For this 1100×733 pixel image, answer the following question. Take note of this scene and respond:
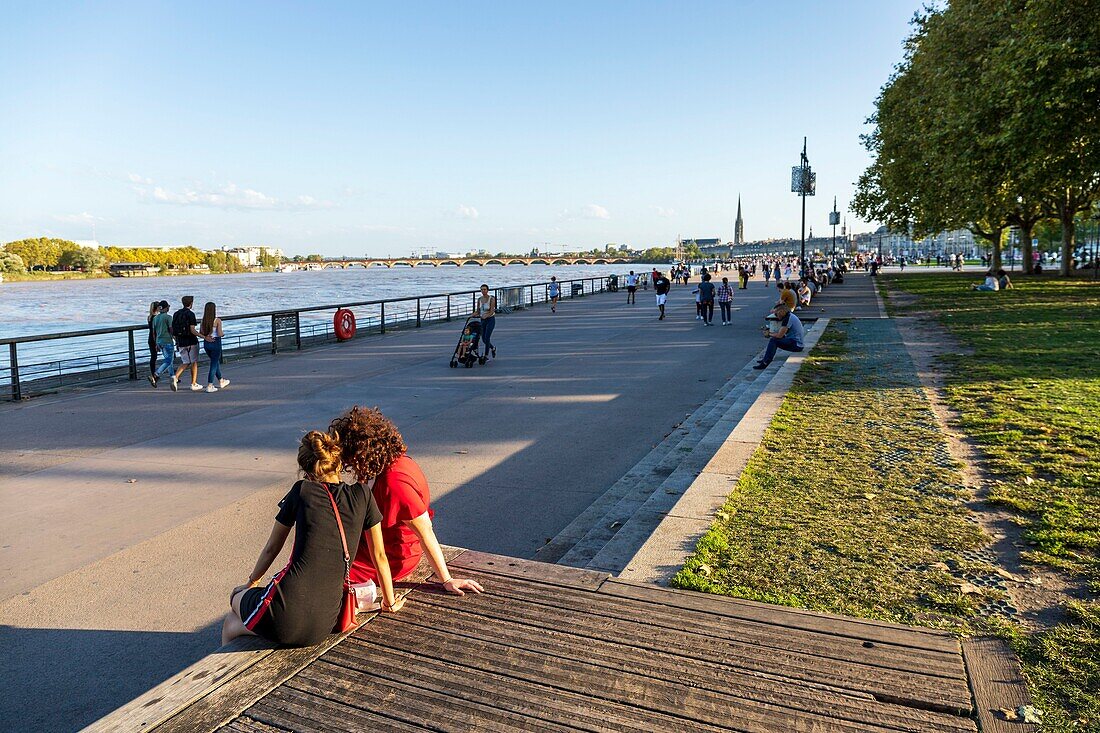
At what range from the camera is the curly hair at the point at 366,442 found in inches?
153

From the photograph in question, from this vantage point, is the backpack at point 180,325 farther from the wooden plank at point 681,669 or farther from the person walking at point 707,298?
the person walking at point 707,298

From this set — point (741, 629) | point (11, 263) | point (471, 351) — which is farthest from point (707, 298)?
point (11, 263)

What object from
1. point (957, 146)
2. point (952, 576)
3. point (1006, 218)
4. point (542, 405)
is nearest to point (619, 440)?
point (542, 405)

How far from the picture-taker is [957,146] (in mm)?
24250

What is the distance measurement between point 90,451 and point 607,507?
608 centimetres

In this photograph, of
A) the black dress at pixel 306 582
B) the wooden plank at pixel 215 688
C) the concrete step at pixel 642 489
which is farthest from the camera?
the concrete step at pixel 642 489

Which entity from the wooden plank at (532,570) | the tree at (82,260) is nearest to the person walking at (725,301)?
the wooden plank at (532,570)

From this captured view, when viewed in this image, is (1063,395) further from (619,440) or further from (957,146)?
(957,146)

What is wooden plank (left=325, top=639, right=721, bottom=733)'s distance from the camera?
2.95m

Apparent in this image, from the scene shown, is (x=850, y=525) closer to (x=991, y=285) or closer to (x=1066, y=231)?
(x=991, y=285)

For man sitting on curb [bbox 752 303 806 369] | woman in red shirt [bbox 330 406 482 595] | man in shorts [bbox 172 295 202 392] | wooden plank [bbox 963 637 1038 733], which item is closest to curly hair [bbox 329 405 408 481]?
woman in red shirt [bbox 330 406 482 595]

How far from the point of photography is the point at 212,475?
7.59 metres

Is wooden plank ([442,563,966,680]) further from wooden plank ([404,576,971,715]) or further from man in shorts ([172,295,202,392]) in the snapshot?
man in shorts ([172,295,202,392])

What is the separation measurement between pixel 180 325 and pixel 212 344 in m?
0.67
